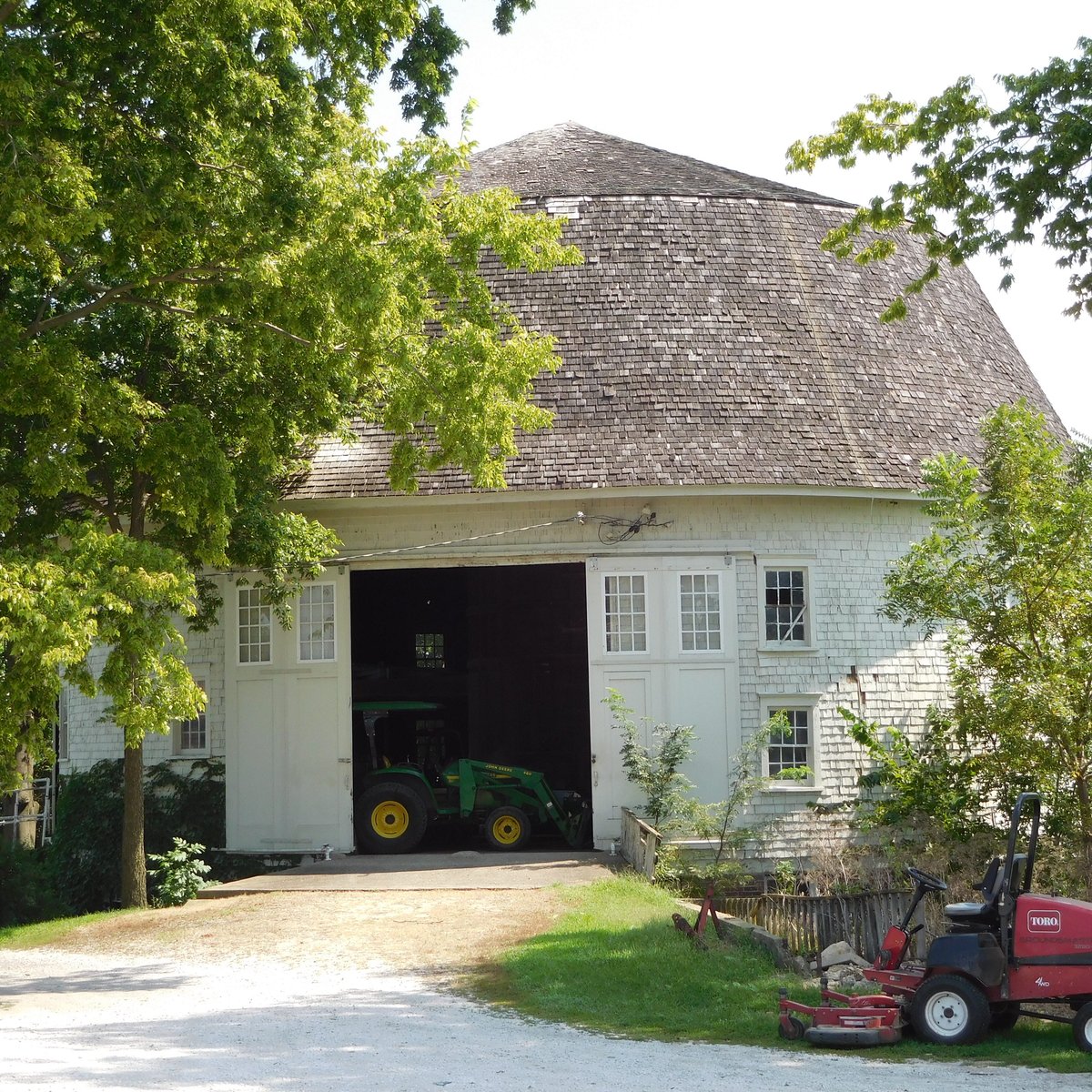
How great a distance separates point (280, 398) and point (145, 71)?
152 inches

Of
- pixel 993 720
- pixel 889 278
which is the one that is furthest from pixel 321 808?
pixel 889 278

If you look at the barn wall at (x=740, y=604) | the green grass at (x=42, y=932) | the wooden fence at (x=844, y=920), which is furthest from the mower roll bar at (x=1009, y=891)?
the green grass at (x=42, y=932)

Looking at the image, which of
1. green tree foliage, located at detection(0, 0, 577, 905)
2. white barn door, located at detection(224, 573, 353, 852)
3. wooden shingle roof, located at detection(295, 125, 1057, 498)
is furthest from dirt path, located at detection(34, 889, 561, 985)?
wooden shingle roof, located at detection(295, 125, 1057, 498)

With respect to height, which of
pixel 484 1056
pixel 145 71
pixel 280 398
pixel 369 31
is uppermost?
pixel 369 31

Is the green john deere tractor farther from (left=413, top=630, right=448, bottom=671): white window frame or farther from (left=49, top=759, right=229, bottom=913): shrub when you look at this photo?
(left=413, top=630, right=448, bottom=671): white window frame

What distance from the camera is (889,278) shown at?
19547mm

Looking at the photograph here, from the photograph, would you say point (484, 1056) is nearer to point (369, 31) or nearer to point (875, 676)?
point (369, 31)

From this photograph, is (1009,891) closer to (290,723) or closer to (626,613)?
(626,613)

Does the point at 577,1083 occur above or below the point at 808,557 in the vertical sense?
below

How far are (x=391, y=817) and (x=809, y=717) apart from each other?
18.0 ft

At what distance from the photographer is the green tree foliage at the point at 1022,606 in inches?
496

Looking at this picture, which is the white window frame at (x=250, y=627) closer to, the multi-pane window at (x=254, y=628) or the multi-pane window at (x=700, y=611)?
the multi-pane window at (x=254, y=628)

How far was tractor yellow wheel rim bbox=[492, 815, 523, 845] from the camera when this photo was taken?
693 inches

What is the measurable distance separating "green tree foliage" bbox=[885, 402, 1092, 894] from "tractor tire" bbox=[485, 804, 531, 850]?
19.4 ft
